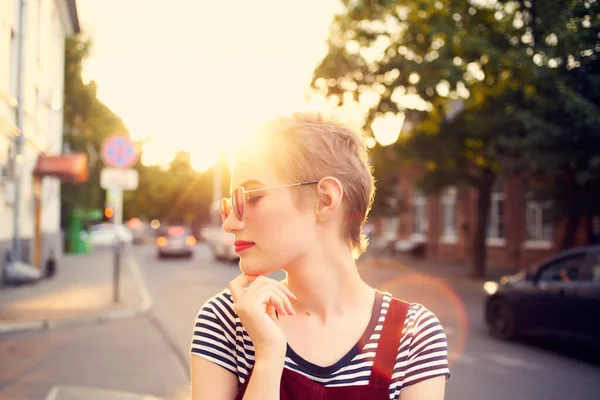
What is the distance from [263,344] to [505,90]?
14.1 metres

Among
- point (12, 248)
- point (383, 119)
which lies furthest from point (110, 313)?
point (383, 119)

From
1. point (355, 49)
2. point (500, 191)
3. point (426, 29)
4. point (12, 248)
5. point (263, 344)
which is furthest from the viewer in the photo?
point (500, 191)

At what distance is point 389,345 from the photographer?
68.2 inches

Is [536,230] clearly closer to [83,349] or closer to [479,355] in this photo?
[479,355]

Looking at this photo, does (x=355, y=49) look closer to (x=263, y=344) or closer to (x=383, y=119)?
(x=383, y=119)

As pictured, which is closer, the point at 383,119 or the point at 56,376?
the point at 56,376

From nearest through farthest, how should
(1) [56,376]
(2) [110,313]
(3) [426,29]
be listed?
(1) [56,376] < (2) [110,313] < (3) [426,29]

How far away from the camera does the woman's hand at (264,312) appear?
160cm

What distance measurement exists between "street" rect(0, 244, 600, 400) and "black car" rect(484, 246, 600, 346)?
0.33 meters

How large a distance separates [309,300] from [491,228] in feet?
92.0

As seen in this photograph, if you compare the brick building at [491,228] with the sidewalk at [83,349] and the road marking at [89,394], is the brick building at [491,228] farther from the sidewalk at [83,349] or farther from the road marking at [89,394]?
the road marking at [89,394]

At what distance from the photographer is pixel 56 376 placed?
664cm

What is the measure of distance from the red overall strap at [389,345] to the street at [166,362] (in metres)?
4.48

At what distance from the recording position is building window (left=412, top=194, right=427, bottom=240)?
35.2 m
